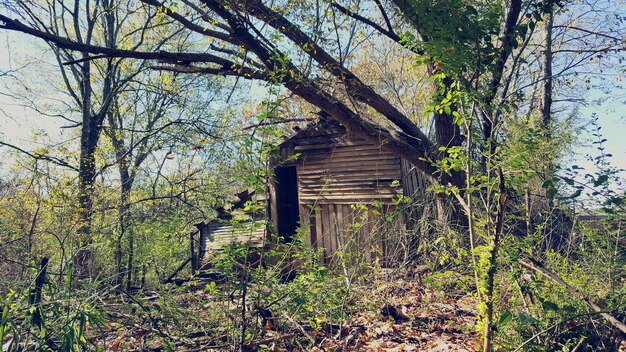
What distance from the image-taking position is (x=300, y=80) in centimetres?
691

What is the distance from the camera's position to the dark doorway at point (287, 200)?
12.5m

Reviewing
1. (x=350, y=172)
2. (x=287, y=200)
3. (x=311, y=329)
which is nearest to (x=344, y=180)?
(x=350, y=172)

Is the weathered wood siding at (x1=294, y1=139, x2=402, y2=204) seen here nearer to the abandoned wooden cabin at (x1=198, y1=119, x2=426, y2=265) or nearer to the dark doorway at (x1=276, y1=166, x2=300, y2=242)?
the abandoned wooden cabin at (x1=198, y1=119, x2=426, y2=265)

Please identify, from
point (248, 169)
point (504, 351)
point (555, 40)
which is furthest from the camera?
point (555, 40)

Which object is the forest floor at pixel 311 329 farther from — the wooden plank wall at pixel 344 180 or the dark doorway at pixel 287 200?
the dark doorway at pixel 287 200

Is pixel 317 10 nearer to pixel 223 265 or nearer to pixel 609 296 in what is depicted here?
pixel 223 265

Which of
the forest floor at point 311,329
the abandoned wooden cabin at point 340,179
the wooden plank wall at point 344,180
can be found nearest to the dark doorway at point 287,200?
the abandoned wooden cabin at point 340,179

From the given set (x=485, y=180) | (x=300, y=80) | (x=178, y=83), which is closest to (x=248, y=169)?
(x=485, y=180)

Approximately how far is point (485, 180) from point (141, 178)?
632 inches

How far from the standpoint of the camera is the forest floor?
3.68 m

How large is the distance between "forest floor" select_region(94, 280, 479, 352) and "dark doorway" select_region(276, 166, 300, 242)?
7.15 m

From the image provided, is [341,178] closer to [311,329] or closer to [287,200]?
[287,200]

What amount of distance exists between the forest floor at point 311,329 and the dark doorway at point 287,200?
282 inches

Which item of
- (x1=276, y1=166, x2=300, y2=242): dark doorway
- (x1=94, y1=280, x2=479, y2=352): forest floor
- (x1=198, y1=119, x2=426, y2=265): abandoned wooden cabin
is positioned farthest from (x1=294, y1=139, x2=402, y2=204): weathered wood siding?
(x1=94, y1=280, x2=479, y2=352): forest floor
